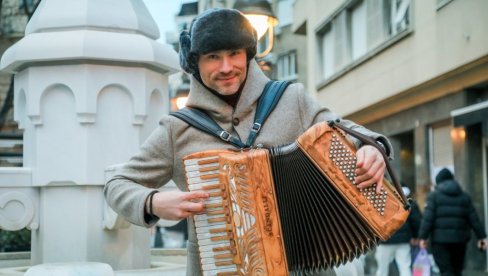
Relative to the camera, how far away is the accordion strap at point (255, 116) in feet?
10.6

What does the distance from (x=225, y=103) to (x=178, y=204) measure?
1.58 feet

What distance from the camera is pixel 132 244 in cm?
548

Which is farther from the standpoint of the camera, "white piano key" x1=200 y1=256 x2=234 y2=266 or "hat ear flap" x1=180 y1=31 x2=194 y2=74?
"hat ear flap" x1=180 y1=31 x2=194 y2=74

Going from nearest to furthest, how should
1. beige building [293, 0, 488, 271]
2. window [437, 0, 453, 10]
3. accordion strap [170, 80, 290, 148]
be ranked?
accordion strap [170, 80, 290, 148] → beige building [293, 0, 488, 271] → window [437, 0, 453, 10]

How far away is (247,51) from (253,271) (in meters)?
0.84

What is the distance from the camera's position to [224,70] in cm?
325

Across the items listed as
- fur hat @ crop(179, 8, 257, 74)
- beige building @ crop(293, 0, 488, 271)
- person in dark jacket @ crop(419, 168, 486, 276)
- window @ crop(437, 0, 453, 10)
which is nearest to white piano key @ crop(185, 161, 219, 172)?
fur hat @ crop(179, 8, 257, 74)

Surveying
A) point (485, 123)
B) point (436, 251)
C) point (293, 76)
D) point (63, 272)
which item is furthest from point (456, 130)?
point (293, 76)

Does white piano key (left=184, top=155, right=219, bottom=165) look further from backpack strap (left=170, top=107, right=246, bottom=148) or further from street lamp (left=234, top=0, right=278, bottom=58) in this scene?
street lamp (left=234, top=0, right=278, bottom=58)

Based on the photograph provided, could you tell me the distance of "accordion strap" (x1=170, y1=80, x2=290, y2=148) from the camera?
323 centimetres

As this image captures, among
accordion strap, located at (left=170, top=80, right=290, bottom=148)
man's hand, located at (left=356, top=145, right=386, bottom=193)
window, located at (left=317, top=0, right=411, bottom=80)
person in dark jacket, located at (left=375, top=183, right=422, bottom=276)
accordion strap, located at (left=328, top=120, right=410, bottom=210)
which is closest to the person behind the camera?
man's hand, located at (left=356, top=145, right=386, bottom=193)

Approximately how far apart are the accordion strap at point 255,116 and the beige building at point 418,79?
1188 cm

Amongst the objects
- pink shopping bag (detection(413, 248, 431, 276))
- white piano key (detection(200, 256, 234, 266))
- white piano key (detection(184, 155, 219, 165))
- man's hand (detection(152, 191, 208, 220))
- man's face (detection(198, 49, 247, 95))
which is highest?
man's face (detection(198, 49, 247, 95))

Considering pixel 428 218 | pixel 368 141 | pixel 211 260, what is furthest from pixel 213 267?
pixel 428 218
